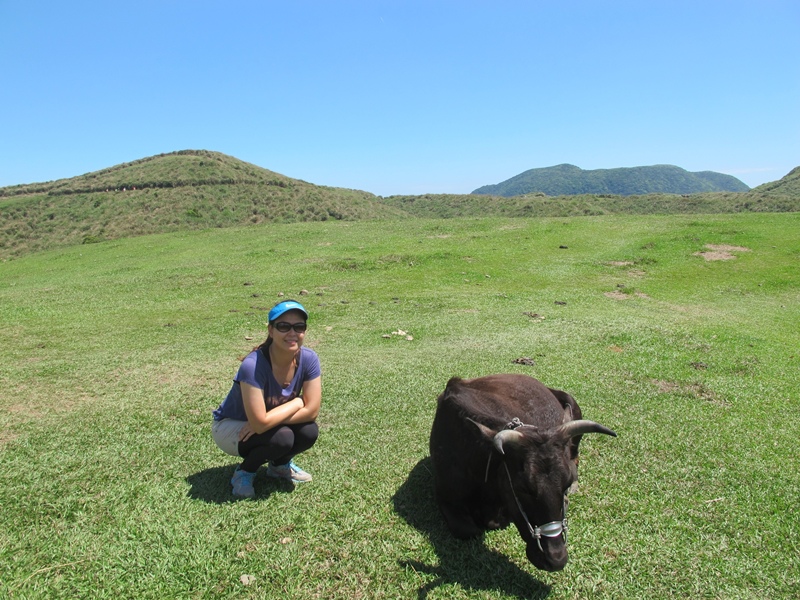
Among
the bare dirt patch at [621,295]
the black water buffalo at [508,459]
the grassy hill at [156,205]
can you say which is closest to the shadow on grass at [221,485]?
the black water buffalo at [508,459]

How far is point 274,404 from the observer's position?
13.9ft

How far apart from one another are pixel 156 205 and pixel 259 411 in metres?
53.4

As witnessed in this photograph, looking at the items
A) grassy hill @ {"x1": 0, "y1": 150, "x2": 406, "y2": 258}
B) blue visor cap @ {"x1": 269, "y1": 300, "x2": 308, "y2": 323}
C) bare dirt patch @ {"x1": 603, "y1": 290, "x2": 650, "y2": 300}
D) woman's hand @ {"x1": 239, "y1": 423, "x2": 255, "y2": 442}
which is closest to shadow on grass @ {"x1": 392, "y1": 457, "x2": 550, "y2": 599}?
woman's hand @ {"x1": 239, "y1": 423, "x2": 255, "y2": 442}

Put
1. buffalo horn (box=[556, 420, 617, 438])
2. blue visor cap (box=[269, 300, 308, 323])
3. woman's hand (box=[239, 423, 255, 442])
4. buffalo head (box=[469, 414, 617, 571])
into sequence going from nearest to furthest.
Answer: buffalo head (box=[469, 414, 617, 571])
buffalo horn (box=[556, 420, 617, 438])
blue visor cap (box=[269, 300, 308, 323])
woman's hand (box=[239, 423, 255, 442])

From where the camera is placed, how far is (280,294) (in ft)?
47.6

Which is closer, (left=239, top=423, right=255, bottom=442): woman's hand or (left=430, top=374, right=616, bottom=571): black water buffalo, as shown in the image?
(left=430, top=374, right=616, bottom=571): black water buffalo

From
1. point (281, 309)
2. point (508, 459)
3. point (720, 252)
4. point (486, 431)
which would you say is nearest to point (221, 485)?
point (281, 309)

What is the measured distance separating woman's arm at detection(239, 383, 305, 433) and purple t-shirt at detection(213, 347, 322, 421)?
0.06 metres

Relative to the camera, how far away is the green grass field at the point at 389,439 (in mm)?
3449

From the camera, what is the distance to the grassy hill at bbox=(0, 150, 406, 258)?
45.4 m

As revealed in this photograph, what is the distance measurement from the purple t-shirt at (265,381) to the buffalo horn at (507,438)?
1.79 metres

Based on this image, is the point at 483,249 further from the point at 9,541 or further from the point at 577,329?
the point at 9,541

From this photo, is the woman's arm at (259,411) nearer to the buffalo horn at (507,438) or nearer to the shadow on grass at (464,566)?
the shadow on grass at (464,566)

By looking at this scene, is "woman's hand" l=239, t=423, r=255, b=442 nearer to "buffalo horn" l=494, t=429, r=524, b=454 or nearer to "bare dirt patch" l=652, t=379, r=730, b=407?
"buffalo horn" l=494, t=429, r=524, b=454
